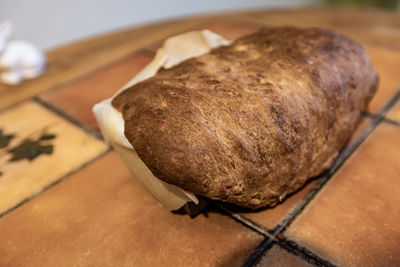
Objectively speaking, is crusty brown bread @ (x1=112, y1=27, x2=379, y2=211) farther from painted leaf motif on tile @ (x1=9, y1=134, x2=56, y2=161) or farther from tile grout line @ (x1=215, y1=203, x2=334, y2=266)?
painted leaf motif on tile @ (x1=9, y1=134, x2=56, y2=161)

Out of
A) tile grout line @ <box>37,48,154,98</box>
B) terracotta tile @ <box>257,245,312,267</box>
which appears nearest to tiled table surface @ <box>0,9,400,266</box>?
terracotta tile @ <box>257,245,312,267</box>

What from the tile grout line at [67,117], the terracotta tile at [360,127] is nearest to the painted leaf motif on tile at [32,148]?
the tile grout line at [67,117]

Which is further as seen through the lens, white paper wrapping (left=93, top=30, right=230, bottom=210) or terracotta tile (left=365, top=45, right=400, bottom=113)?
terracotta tile (left=365, top=45, right=400, bottom=113)

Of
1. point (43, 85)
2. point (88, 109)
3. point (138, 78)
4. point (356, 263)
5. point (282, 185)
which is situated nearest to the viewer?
point (356, 263)

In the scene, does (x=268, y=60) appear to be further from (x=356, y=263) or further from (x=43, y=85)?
(x=43, y=85)

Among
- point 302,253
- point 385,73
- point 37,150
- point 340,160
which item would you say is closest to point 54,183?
point 37,150

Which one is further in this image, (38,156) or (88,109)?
(88,109)

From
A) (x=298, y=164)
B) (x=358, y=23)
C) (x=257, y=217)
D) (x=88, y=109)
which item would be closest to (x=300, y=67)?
(x=298, y=164)

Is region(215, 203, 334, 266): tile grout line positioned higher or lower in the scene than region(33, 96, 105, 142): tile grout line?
lower
